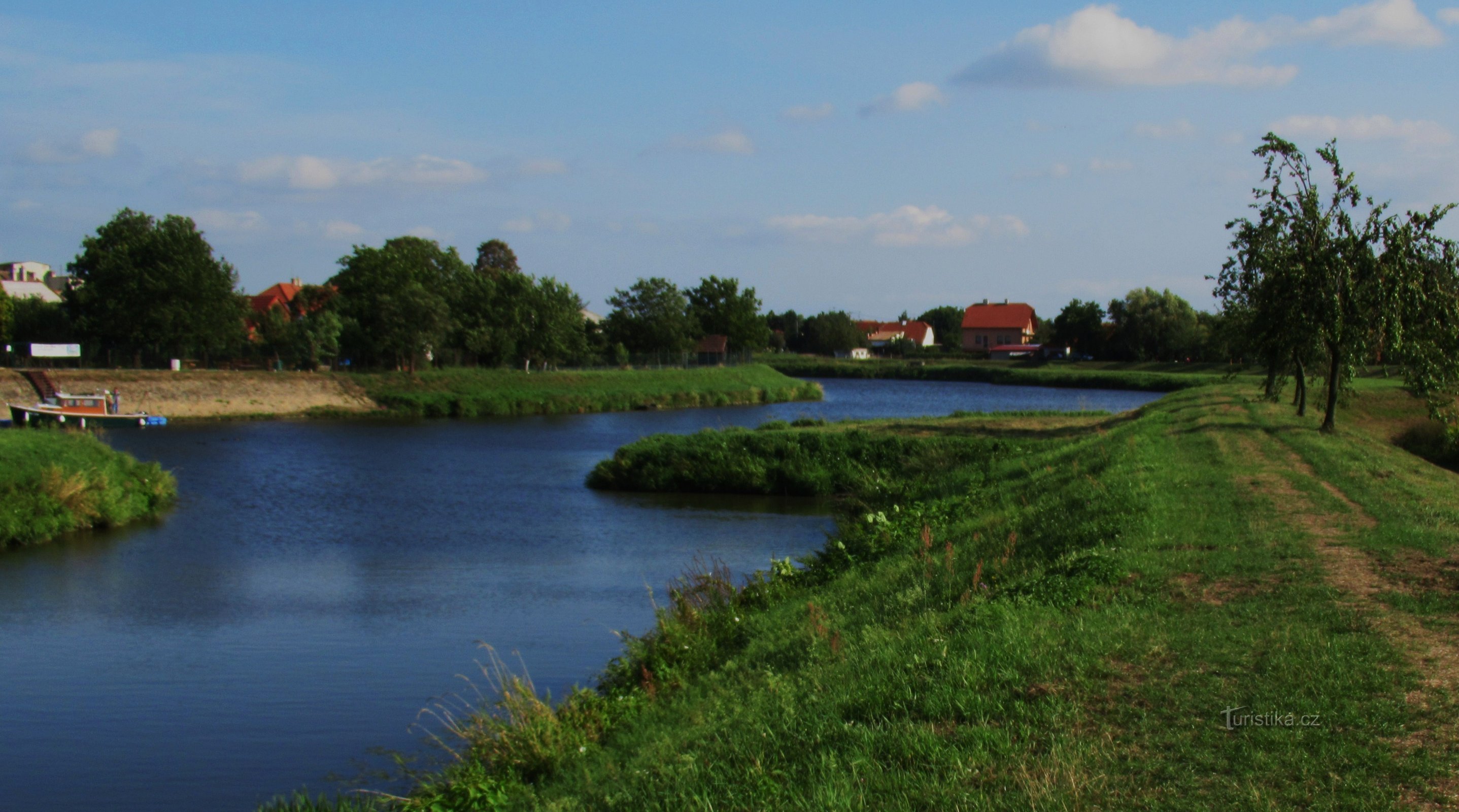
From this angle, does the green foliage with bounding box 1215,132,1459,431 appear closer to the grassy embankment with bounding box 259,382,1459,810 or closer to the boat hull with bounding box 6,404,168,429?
the grassy embankment with bounding box 259,382,1459,810

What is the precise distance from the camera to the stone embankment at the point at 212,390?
62188mm

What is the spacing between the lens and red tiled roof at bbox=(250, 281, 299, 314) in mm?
114625

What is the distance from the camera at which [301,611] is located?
62.9 ft

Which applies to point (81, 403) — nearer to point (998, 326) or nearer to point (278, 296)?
point (278, 296)

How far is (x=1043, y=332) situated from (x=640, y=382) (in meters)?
79.2

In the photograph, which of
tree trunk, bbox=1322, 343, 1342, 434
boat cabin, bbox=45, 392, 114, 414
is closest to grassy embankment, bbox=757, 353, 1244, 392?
tree trunk, bbox=1322, 343, 1342, 434

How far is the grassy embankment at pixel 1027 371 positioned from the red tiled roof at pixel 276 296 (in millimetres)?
55492

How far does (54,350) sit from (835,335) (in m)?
110

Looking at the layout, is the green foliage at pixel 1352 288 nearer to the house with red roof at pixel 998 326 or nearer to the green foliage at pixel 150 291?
the green foliage at pixel 150 291

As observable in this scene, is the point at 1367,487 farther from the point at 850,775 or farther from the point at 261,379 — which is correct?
the point at 261,379

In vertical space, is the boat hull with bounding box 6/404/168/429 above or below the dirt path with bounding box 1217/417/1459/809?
below

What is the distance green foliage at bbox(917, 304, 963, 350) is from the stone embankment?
120408 millimetres

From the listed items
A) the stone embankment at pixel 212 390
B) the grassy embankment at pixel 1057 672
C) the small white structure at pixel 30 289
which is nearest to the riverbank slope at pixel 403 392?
the stone embankment at pixel 212 390

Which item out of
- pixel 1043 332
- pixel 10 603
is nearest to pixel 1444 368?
pixel 10 603
